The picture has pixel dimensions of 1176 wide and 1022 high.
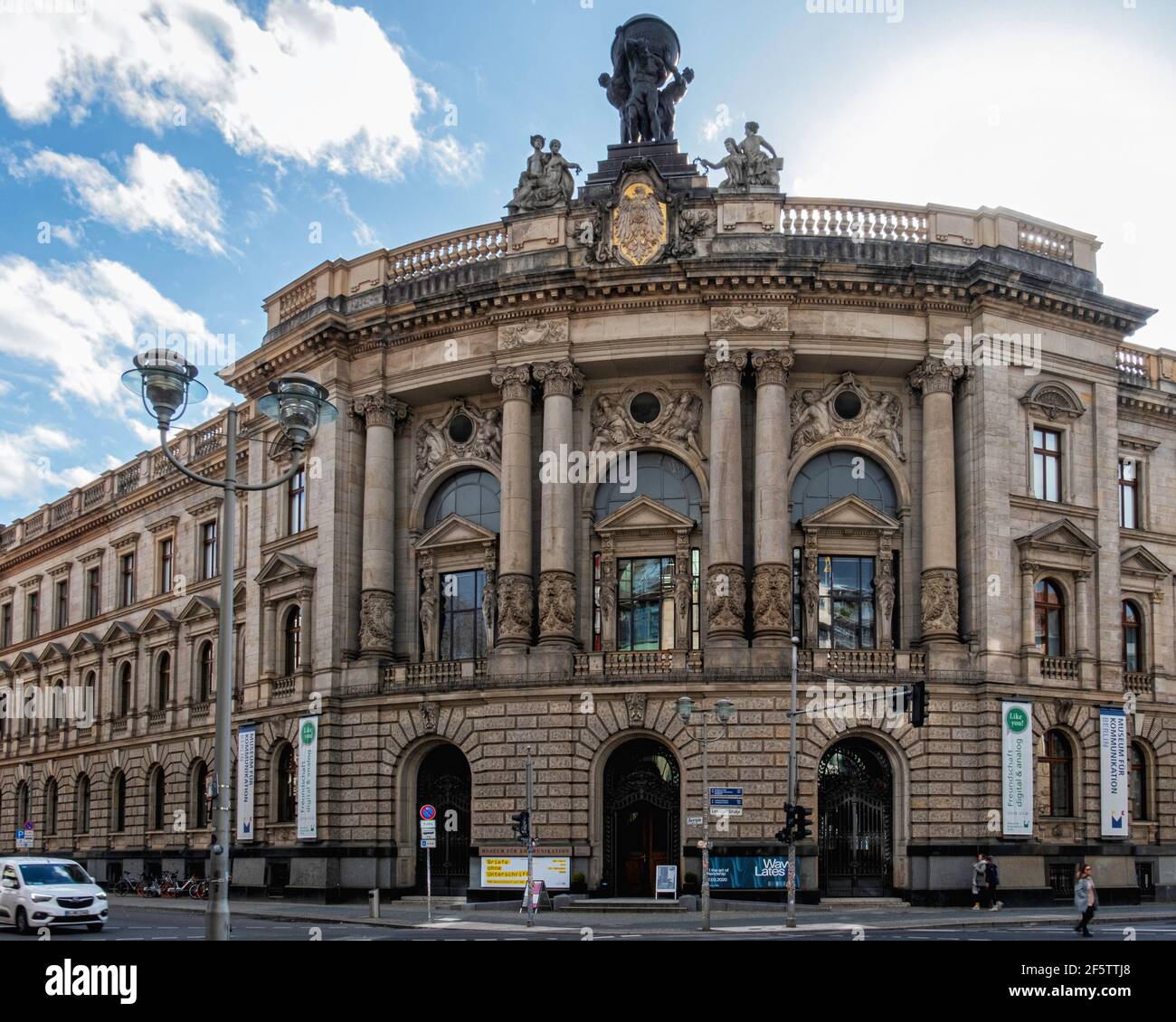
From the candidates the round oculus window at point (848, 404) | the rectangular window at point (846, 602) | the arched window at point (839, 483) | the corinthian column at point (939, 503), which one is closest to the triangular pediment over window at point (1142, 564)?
the corinthian column at point (939, 503)

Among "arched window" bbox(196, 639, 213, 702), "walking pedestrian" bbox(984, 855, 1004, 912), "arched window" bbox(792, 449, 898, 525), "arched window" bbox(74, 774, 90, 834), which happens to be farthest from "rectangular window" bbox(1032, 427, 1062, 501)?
"arched window" bbox(74, 774, 90, 834)

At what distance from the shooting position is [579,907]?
133ft

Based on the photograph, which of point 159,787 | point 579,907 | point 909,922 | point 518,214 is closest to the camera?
point 909,922

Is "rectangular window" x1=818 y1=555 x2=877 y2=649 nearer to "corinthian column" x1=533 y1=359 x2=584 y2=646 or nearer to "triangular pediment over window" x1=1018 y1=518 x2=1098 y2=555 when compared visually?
"triangular pediment over window" x1=1018 y1=518 x2=1098 y2=555

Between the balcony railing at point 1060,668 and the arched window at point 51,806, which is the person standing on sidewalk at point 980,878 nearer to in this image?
the balcony railing at point 1060,668

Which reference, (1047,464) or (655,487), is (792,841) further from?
(1047,464)

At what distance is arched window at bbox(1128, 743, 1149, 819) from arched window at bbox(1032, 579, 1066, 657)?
6166mm

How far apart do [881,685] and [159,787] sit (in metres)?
34.4

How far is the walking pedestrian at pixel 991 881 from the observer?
131ft

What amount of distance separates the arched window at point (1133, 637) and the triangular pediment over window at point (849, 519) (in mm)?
11535

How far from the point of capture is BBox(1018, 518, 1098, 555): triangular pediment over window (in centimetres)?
4472
